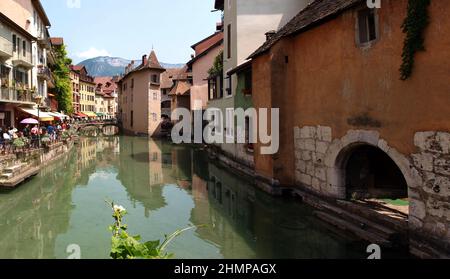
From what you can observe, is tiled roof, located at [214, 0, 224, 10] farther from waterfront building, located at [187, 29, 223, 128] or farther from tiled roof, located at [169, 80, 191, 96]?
tiled roof, located at [169, 80, 191, 96]

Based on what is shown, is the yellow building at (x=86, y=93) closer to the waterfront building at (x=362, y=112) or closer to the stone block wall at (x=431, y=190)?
the waterfront building at (x=362, y=112)

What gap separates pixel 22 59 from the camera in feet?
91.4

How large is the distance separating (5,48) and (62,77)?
26.1m

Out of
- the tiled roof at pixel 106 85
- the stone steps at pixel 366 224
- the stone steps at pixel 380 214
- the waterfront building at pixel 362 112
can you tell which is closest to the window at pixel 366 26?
the waterfront building at pixel 362 112

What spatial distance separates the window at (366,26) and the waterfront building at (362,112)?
3 cm

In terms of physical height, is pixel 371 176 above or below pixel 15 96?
below

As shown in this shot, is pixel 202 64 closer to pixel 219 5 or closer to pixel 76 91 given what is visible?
pixel 219 5

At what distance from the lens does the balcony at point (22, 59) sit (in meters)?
26.8

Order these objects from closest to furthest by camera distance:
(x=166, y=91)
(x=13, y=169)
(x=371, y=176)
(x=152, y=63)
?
(x=371, y=176), (x=13, y=169), (x=152, y=63), (x=166, y=91)

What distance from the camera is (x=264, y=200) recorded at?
47.3ft

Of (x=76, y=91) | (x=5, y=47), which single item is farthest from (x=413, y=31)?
(x=76, y=91)

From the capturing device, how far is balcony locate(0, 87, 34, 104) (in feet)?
77.0

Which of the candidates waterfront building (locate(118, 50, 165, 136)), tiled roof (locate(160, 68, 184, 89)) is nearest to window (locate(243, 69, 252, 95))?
waterfront building (locate(118, 50, 165, 136))

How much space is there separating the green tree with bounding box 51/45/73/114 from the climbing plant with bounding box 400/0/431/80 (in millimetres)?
46863
